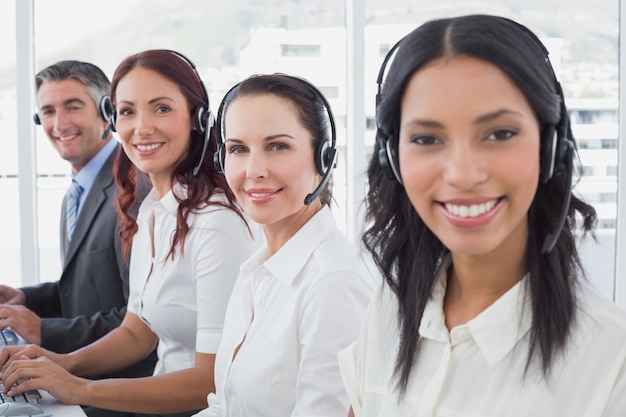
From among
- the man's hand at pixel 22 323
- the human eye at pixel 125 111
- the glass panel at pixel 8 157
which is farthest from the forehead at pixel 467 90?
the glass panel at pixel 8 157

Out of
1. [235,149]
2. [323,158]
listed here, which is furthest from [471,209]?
[235,149]

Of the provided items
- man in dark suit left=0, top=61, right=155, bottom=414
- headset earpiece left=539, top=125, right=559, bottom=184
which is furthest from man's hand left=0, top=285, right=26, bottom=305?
headset earpiece left=539, top=125, right=559, bottom=184

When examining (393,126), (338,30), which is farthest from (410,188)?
(338,30)

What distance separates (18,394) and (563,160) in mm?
1272

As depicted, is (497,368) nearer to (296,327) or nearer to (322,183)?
(296,327)

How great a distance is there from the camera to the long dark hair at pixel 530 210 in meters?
1.07

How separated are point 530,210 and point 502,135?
0.14 m

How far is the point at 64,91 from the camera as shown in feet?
9.99

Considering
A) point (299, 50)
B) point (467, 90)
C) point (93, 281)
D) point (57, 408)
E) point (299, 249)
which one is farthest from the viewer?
point (299, 50)

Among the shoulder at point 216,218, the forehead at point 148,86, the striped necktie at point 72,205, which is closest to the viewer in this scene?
the shoulder at point 216,218

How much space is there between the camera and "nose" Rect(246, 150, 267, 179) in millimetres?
1759

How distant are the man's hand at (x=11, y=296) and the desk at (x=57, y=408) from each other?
986 mm

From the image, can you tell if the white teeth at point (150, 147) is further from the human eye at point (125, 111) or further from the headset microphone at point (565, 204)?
the headset microphone at point (565, 204)

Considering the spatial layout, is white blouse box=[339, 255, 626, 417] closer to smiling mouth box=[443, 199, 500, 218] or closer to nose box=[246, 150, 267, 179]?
smiling mouth box=[443, 199, 500, 218]
